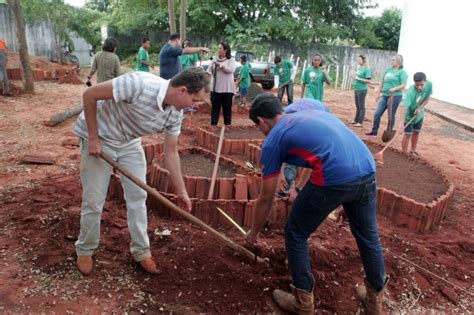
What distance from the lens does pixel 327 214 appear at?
7.72 ft

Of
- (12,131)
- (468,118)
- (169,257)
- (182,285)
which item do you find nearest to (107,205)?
(169,257)

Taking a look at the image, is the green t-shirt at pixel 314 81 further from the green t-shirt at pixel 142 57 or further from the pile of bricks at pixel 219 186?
the pile of bricks at pixel 219 186

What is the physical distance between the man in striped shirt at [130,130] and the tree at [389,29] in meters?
24.6

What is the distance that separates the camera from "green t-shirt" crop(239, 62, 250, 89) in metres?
10.4

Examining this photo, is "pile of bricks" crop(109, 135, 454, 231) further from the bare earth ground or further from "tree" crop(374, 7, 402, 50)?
"tree" crop(374, 7, 402, 50)

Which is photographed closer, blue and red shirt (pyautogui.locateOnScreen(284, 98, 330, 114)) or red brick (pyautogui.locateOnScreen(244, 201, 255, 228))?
blue and red shirt (pyautogui.locateOnScreen(284, 98, 330, 114))

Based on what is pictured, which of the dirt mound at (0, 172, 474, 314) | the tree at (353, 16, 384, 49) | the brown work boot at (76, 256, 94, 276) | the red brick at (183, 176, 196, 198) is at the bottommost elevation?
the dirt mound at (0, 172, 474, 314)

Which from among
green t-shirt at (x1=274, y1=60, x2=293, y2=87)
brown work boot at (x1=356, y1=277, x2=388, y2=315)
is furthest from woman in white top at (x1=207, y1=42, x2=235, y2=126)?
brown work boot at (x1=356, y1=277, x2=388, y2=315)

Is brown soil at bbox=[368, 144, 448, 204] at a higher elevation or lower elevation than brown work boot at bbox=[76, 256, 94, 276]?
lower

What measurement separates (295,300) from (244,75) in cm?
840

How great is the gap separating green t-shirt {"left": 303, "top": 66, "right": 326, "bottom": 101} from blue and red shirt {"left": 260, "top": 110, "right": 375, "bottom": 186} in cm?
541

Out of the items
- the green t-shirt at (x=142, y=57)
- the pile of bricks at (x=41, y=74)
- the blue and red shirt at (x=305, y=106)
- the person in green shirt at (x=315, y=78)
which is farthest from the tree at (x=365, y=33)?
the blue and red shirt at (x=305, y=106)

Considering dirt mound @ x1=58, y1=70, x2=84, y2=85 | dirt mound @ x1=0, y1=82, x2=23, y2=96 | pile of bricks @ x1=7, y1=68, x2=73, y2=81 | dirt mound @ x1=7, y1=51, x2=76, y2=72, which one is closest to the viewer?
dirt mound @ x1=0, y1=82, x2=23, y2=96

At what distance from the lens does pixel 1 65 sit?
30.2 feet
